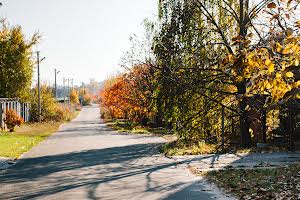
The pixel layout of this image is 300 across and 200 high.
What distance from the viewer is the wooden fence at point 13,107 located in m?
32.2

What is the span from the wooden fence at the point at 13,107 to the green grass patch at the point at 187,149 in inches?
717

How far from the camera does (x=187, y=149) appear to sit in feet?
56.5

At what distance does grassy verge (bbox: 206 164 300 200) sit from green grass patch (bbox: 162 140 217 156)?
4.49 metres

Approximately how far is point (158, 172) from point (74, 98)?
9027 centimetres

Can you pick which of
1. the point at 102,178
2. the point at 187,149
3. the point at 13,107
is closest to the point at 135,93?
the point at 13,107

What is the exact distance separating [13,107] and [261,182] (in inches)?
1233

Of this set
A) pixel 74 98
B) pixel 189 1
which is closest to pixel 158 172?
pixel 189 1

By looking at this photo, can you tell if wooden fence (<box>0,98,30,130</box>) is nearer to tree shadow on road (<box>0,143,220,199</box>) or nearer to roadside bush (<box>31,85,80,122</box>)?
roadside bush (<box>31,85,80,122</box>)

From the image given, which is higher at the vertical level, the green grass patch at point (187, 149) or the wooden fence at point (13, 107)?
the wooden fence at point (13, 107)

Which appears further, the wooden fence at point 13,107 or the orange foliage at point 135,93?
the orange foliage at point 135,93

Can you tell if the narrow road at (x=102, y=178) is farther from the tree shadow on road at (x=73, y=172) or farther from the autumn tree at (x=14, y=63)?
the autumn tree at (x=14, y=63)

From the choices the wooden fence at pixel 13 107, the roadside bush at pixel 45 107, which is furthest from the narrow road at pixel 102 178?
the roadside bush at pixel 45 107

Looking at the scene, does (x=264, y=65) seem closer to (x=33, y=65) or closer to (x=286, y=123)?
(x=286, y=123)

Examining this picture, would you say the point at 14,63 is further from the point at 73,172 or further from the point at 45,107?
the point at 73,172
